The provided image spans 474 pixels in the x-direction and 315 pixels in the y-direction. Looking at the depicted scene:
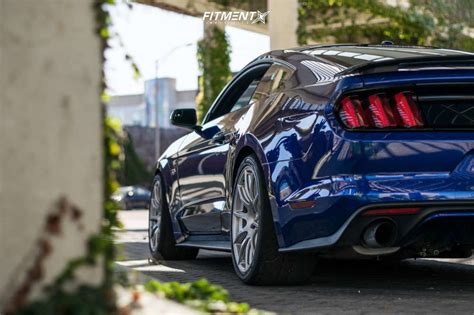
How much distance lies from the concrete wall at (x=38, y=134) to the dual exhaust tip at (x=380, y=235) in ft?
9.09

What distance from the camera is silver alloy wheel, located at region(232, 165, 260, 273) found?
20.0 ft

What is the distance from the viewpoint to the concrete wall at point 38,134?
9.29ft

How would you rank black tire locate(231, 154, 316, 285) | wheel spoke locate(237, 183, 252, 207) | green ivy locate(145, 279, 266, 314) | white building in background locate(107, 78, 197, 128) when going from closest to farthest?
green ivy locate(145, 279, 266, 314), black tire locate(231, 154, 316, 285), wheel spoke locate(237, 183, 252, 207), white building in background locate(107, 78, 197, 128)

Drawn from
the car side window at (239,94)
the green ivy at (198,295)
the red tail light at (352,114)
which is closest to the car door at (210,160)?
the car side window at (239,94)

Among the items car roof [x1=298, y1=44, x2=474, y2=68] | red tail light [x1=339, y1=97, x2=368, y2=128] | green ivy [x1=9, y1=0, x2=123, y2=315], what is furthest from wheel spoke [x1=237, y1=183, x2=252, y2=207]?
green ivy [x1=9, y1=0, x2=123, y2=315]

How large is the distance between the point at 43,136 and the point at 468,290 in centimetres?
389

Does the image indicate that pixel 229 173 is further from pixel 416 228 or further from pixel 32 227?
pixel 32 227

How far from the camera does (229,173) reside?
6.66 metres

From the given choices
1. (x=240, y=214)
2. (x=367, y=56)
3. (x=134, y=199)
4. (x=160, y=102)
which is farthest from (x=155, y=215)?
(x=160, y=102)

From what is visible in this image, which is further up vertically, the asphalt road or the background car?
the asphalt road

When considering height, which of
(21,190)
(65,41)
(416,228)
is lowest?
(416,228)

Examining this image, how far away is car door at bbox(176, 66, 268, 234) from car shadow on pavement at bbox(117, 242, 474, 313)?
1.32 feet

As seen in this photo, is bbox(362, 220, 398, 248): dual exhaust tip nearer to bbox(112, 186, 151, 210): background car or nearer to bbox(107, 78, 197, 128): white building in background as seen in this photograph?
bbox(112, 186, 151, 210): background car

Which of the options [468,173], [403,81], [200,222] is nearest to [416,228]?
[468,173]
